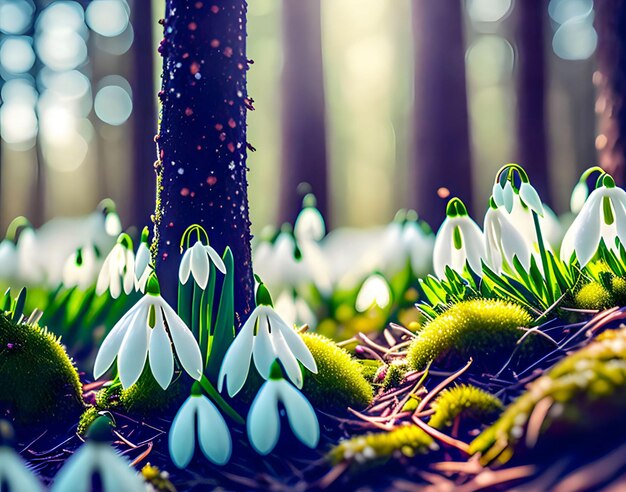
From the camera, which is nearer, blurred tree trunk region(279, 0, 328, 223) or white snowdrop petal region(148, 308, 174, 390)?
white snowdrop petal region(148, 308, 174, 390)

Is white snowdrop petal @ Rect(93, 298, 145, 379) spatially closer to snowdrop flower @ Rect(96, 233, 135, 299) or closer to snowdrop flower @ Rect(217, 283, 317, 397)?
snowdrop flower @ Rect(217, 283, 317, 397)

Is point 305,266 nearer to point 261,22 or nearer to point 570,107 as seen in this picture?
point 261,22

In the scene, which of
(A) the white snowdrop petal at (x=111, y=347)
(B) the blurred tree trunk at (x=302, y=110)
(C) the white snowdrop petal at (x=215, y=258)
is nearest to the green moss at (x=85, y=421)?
(A) the white snowdrop petal at (x=111, y=347)

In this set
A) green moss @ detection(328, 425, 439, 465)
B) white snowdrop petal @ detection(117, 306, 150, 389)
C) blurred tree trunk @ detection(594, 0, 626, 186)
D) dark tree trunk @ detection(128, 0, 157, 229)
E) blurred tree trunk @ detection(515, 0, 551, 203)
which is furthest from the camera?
blurred tree trunk @ detection(515, 0, 551, 203)

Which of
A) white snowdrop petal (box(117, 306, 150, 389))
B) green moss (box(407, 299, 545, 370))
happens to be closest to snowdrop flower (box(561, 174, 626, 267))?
green moss (box(407, 299, 545, 370))

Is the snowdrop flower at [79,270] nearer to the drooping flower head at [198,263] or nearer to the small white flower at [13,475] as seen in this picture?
the drooping flower head at [198,263]
